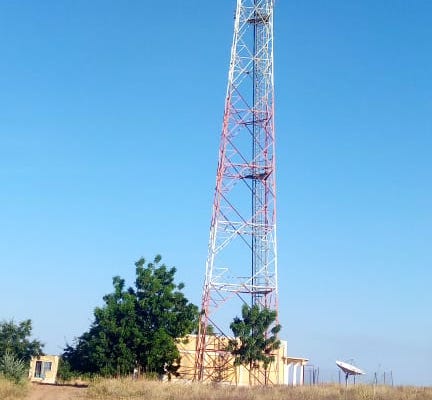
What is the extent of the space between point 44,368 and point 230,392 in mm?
18482

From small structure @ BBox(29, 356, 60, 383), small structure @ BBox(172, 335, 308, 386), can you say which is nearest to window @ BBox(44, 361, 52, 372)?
small structure @ BBox(29, 356, 60, 383)

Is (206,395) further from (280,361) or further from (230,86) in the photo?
(230,86)

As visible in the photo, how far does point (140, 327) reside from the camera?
106 feet

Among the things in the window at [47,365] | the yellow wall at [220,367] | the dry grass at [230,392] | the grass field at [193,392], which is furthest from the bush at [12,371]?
the window at [47,365]

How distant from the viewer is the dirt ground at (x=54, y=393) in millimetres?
23938

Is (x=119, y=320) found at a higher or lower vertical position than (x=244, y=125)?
lower

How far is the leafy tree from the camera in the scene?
112 feet

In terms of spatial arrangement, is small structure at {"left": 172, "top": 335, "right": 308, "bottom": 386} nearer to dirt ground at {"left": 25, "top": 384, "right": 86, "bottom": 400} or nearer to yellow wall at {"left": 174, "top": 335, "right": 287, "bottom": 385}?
yellow wall at {"left": 174, "top": 335, "right": 287, "bottom": 385}

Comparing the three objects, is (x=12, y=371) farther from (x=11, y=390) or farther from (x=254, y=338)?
(x=254, y=338)

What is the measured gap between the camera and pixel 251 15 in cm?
3659

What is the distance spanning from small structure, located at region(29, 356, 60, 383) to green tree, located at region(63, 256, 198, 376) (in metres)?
2.89

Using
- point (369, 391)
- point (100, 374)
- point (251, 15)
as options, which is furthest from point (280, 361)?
point (251, 15)

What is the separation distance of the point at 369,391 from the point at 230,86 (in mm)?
18400

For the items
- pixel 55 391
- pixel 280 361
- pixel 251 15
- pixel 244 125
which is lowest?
pixel 55 391
